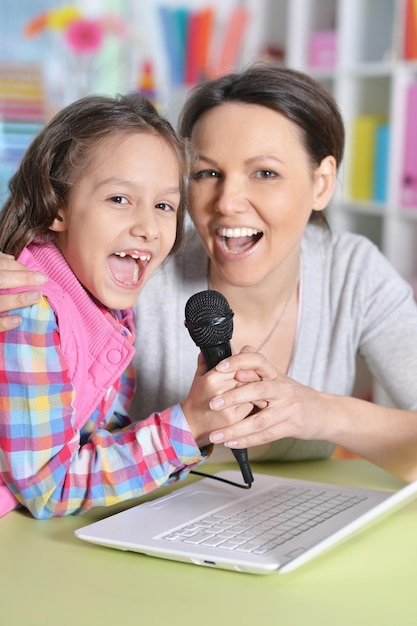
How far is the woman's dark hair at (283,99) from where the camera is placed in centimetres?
152

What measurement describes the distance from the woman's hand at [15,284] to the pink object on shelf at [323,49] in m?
2.67

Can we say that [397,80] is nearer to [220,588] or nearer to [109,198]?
[109,198]

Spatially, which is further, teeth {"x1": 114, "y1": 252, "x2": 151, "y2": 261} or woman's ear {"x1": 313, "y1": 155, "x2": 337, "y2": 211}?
woman's ear {"x1": 313, "y1": 155, "x2": 337, "y2": 211}

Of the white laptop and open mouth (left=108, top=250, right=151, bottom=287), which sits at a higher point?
open mouth (left=108, top=250, right=151, bottom=287)

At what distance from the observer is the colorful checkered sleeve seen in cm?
108

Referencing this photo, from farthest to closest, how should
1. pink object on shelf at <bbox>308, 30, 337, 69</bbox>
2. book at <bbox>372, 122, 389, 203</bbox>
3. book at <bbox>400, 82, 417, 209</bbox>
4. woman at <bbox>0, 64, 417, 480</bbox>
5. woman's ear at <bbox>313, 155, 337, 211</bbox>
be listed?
pink object on shelf at <bbox>308, 30, 337, 69</bbox>, book at <bbox>372, 122, 389, 203</bbox>, book at <bbox>400, 82, 417, 209</bbox>, woman's ear at <bbox>313, 155, 337, 211</bbox>, woman at <bbox>0, 64, 417, 480</bbox>

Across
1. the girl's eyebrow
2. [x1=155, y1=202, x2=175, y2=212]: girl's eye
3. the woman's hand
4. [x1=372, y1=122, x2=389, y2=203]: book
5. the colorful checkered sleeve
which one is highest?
[x1=372, y1=122, x2=389, y2=203]: book

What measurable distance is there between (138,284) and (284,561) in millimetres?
471

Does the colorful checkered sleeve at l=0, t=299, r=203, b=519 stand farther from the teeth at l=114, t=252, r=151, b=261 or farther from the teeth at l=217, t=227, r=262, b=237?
the teeth at l=217, t=227, r=262, b=237

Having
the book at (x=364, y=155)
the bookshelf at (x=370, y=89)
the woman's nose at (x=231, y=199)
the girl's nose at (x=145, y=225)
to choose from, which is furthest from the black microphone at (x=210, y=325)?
the book at (x=364, y=155)

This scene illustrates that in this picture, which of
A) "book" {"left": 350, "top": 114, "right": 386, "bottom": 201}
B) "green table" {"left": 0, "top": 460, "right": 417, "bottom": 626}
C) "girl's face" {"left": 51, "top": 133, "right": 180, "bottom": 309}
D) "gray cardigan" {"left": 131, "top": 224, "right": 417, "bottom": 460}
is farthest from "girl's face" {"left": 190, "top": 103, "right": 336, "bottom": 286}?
"book" {"left": 350, "top": 114, "right": 386, "bottom": 201}

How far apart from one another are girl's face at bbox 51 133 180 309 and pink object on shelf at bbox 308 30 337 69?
96.9 inches

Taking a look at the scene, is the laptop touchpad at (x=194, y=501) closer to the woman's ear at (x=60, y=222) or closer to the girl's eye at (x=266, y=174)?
the woman's ear at (x=60, y=222)

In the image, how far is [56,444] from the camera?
110cm
